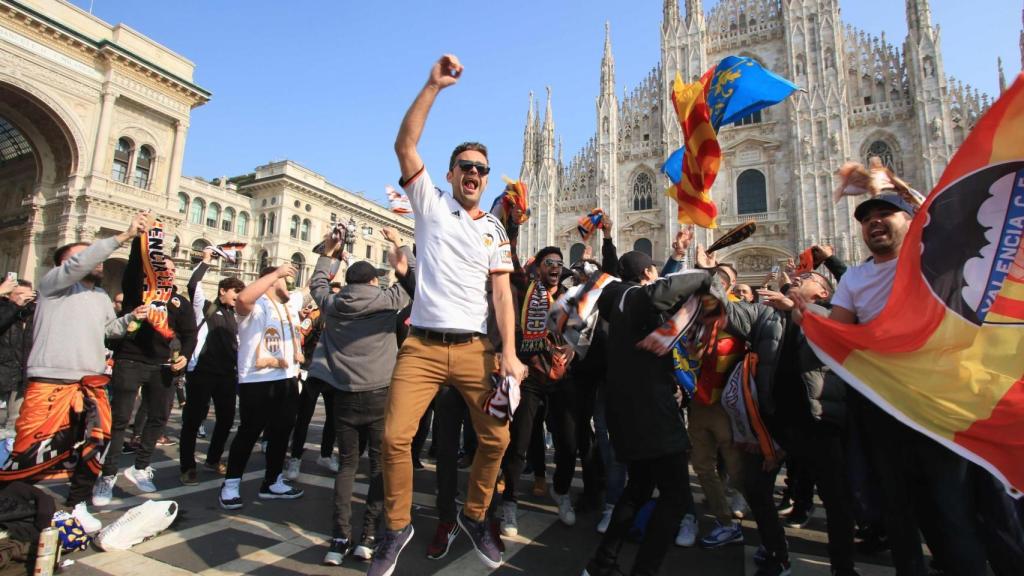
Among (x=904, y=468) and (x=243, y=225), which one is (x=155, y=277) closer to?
(x=904, y=468)

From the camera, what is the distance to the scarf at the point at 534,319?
4.07 metres

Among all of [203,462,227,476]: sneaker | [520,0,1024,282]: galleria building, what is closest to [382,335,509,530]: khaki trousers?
[203,462,227,476]: sneaker

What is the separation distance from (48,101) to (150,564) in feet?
87.2

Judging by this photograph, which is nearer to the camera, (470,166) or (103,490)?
(470,166)

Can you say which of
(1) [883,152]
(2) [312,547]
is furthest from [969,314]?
(1) [883,152]

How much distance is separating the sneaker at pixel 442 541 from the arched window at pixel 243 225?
40.7 m

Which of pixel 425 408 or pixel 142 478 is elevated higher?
pixel 425 408

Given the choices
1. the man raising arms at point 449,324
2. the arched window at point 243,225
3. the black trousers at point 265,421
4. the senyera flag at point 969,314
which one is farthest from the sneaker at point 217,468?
the arched window at point 243,225

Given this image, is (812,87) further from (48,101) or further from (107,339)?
(48,101)

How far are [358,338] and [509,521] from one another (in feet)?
5.71

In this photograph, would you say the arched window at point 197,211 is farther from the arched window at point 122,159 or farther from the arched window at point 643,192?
the arched window at point 643,192

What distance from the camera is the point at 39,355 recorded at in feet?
10.9

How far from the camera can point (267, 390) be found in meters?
4.24

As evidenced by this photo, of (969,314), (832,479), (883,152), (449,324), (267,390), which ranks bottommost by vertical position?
(832,479)
